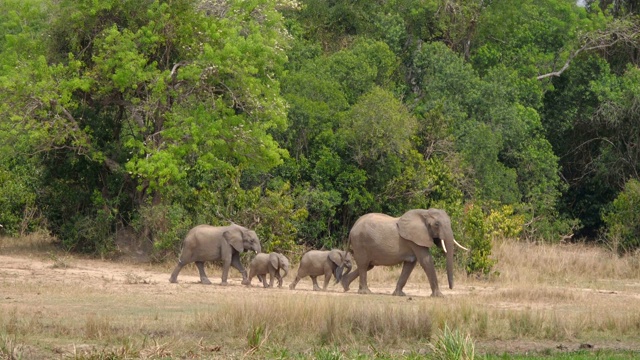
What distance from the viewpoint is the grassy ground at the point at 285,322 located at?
1534 cm

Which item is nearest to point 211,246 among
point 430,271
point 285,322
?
point 430,271

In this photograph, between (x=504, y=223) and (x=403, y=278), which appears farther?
(x=504, y=223)

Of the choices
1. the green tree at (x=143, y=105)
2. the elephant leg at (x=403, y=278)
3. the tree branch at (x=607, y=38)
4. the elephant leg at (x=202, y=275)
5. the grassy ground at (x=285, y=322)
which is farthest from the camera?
the tree branch at (x=607, y=38)

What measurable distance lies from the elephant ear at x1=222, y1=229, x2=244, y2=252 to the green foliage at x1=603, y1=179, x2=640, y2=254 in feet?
36.3

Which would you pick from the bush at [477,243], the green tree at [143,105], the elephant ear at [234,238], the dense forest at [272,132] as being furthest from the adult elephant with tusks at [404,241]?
the green tree at [143,105]

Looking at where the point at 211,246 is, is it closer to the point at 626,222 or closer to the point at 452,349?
the point at 452,349

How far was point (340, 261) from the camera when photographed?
24219mm

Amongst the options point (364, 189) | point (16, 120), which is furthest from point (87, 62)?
point (364, 189)

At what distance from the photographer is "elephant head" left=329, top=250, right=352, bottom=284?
24.2 meters

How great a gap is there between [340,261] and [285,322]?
7683mm

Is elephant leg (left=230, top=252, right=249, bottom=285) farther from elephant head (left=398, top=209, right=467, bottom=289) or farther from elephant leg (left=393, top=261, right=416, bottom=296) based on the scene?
elephant head (left=398, top=209, right=467, bottom=289)

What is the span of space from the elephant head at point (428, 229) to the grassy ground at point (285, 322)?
1.01 m

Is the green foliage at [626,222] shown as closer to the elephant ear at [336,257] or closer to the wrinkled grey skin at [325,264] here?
the wrinkled grey skin at [325,264]

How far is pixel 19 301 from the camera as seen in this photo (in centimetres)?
1938
